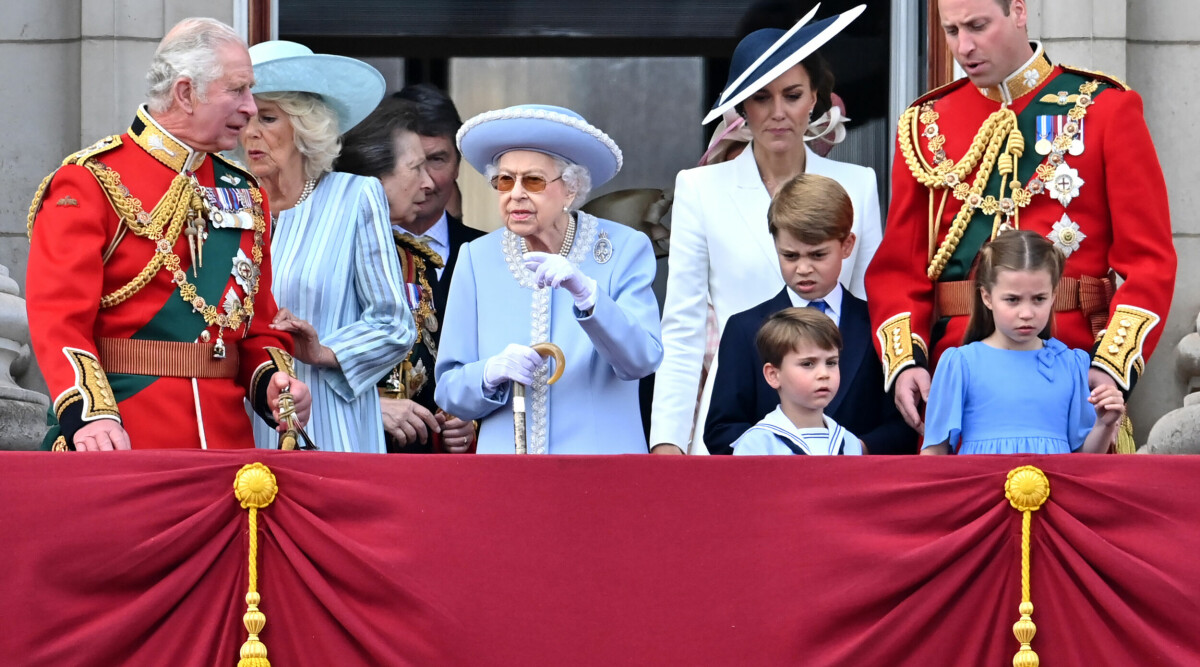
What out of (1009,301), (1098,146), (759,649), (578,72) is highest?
(578,72)

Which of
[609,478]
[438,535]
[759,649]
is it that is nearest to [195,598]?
[438,535]

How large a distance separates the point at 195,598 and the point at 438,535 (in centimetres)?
46

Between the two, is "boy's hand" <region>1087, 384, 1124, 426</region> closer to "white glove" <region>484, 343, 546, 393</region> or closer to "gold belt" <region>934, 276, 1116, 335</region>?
"gold belt" <region>934, 276, 1116, 335</region>

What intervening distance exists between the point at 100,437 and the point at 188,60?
0.88m

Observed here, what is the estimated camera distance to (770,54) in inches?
198

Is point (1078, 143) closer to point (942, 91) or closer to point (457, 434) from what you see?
point (942, 91)

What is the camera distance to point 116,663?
3.69m

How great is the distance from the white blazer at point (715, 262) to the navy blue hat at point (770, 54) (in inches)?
8.1

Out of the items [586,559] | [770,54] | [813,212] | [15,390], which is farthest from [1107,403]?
[15,390]

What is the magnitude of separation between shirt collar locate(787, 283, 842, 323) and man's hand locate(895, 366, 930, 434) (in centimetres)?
32

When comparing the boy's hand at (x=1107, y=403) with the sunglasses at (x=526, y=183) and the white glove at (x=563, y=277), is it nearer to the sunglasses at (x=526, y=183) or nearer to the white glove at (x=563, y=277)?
the white glove at (x=563, y=277)

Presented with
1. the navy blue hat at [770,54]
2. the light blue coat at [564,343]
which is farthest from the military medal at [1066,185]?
the light blue coat at [564,343]

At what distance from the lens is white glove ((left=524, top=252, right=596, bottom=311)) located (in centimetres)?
428

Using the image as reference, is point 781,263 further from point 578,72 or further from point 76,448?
point 578,72
